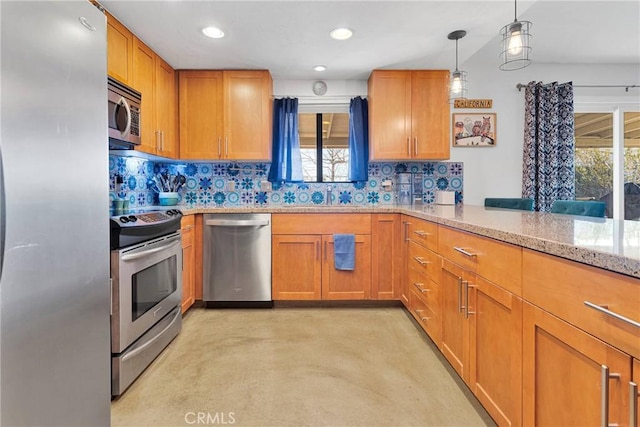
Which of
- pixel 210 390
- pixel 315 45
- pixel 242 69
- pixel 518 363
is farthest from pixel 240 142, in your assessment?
pixel 518 363

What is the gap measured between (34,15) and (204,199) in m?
2.63

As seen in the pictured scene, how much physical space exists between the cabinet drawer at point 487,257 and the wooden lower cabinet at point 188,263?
198 centimetres

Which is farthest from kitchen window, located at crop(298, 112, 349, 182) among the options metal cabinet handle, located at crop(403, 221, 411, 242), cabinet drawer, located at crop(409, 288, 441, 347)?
cabinet drawer, located at crop(409, 288, 441, 347)

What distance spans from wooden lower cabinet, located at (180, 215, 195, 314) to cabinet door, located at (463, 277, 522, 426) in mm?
2109

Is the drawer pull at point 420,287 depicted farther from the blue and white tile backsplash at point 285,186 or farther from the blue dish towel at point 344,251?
the blue and white tile backsplash at point 285,186

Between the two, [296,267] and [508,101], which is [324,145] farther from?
[508,101]

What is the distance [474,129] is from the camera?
342 centimetres

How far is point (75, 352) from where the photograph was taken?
1.04 meters

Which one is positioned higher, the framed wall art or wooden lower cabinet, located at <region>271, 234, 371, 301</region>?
the framed wall art

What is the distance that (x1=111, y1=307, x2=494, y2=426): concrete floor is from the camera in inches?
58.0

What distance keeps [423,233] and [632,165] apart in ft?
9.94

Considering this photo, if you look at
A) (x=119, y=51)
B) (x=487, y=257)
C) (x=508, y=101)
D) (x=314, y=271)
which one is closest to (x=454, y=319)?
(x=487, y=257)

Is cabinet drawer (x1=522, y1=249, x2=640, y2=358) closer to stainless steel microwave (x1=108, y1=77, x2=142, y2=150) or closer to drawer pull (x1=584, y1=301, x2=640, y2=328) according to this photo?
drawer pull (x1=584, y1=301, x2=640, y2=328)

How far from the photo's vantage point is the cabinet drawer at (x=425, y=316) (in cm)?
192
